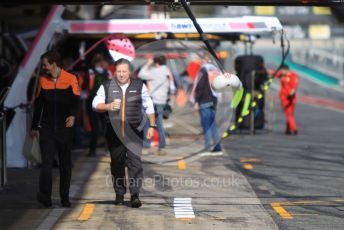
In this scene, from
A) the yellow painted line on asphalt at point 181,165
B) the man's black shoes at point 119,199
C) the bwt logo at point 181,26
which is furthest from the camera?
the yellow painted line on asphalt at point 181,165

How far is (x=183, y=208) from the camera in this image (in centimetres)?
1047

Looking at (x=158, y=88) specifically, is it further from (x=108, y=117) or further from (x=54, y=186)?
(x=108, y=117)

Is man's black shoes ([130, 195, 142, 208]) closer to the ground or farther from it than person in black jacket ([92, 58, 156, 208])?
closer to the ground

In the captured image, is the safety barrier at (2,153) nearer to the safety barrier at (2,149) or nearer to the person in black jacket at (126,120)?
the safety barrier at (2,149)

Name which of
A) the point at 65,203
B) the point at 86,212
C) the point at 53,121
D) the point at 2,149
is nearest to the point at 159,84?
the point at 2,149

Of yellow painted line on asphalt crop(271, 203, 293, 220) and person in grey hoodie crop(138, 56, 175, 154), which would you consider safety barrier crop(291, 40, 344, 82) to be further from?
yellow painted line on asphalt crop(271, 203, 293, 220)

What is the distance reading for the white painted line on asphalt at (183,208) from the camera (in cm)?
998

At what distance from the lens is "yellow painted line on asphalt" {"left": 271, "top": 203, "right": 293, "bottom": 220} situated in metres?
9.84

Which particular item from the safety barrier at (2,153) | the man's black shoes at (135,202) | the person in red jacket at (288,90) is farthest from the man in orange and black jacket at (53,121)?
the person in red jacket at (288,90)

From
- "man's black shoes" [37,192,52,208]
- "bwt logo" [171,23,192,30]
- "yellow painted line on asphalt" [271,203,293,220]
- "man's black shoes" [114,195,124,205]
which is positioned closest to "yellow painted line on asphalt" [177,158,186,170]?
"bwt logo" [171,23,192,30]

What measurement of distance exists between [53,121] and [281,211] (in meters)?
2.92

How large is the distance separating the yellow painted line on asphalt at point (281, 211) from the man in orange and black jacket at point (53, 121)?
98.1 inches

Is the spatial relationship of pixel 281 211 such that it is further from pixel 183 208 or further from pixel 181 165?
pixel 181 165

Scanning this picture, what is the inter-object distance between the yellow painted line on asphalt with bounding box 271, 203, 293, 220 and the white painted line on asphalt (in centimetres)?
100
